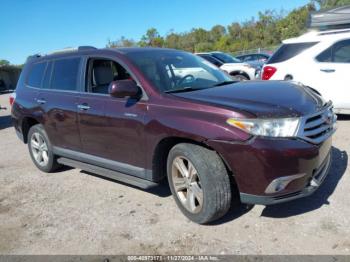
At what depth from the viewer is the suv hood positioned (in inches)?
137

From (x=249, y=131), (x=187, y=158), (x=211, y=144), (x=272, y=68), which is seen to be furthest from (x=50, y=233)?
(x=272, y=68)

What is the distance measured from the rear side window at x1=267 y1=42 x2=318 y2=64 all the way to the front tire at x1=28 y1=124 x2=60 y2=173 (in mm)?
4934

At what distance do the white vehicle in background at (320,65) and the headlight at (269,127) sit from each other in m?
4.56

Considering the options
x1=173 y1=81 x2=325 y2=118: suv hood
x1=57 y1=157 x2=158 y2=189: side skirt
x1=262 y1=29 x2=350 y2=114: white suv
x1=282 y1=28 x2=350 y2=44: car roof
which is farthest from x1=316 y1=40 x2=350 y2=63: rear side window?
x1=57 y1=157 x2=158 y2=189: side skirt

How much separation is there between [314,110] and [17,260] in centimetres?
311

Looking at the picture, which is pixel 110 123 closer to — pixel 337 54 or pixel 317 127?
pixel 317 127

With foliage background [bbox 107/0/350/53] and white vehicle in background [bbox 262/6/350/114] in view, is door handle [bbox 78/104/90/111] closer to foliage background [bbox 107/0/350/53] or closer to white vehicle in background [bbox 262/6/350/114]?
white vehicle in background [bbox 262/6/350/114]

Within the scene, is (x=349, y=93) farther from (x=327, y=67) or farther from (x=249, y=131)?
(x=249, y=131)

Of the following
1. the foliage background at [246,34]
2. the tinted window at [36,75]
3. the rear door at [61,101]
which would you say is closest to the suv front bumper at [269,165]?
the rear door at [61,101]

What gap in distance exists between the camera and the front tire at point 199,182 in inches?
142

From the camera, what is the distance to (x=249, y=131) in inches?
132

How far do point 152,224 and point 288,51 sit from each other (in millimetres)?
5477

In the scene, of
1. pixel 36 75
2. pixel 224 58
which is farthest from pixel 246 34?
pixel 36 75

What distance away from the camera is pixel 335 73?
7.41m
